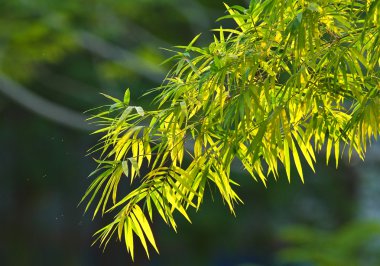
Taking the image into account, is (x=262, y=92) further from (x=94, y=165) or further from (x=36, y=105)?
(x=94, y=165)

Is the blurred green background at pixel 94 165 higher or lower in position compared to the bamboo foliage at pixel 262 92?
higher

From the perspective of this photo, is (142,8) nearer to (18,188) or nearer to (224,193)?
(18,188)

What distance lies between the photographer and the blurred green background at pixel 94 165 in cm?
1392

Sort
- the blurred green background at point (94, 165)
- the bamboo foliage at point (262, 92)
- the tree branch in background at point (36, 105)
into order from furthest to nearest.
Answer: the tree branch in background at point (36, 105) < the blurred green background at point (94, 165) < the bamboo foliage at point (262, 92)

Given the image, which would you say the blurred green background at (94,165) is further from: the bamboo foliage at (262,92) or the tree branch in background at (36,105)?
the bamboo foliage at (262,92)

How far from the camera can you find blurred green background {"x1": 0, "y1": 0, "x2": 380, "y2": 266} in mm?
13922

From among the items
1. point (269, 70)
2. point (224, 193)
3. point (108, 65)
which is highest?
point (108, 65)

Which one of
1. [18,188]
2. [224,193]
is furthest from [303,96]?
[18,188]

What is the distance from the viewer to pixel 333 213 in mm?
21234

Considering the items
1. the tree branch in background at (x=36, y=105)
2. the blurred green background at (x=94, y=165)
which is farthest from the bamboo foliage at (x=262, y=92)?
the tree branch in background at (x=36, y=105)

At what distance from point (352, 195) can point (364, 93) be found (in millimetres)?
16712

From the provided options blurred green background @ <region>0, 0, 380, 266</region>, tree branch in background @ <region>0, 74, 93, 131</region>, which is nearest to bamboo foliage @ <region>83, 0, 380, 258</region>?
blurred green background @ <region>0, 0, 380, 266</region>

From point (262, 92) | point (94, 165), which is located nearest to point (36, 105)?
point (94, 165)

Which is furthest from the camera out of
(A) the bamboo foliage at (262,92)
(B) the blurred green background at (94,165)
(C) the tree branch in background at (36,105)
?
(C) the tree branch in background at (36,105)
